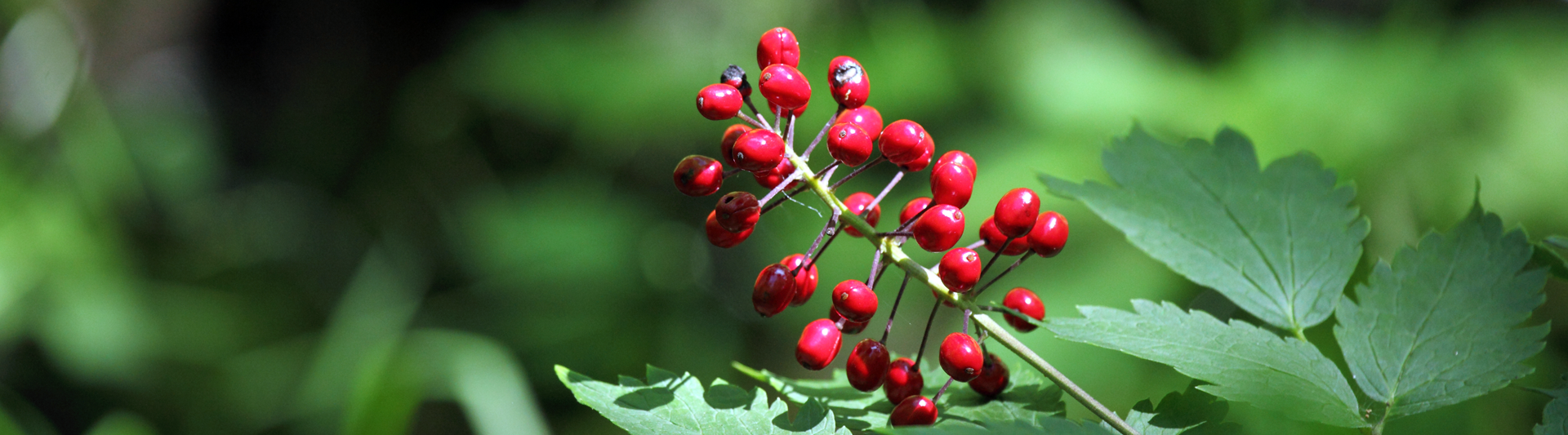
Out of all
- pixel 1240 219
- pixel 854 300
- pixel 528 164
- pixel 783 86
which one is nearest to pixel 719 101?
pixel 783 86

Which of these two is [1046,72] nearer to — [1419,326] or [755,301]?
[1419,326]

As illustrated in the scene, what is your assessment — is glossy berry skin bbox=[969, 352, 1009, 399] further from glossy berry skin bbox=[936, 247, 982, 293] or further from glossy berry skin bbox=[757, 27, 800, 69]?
glossy berry skin bbox=[757, 27, 800, 69]

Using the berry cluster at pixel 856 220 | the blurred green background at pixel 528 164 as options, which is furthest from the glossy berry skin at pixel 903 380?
the blurred green background at pixel 528 164

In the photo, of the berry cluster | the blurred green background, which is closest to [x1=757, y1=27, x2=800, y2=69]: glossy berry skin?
the berry cluster

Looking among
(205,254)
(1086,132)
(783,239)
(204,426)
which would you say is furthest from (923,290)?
(205,254)

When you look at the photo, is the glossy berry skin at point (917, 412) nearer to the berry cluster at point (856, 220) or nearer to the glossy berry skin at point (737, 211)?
the berry cluster at point (856, 220)

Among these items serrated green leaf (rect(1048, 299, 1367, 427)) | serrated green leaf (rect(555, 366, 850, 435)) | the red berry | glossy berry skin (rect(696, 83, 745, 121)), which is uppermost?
glossy berry skin (rect(696, 83, 745, 121))
